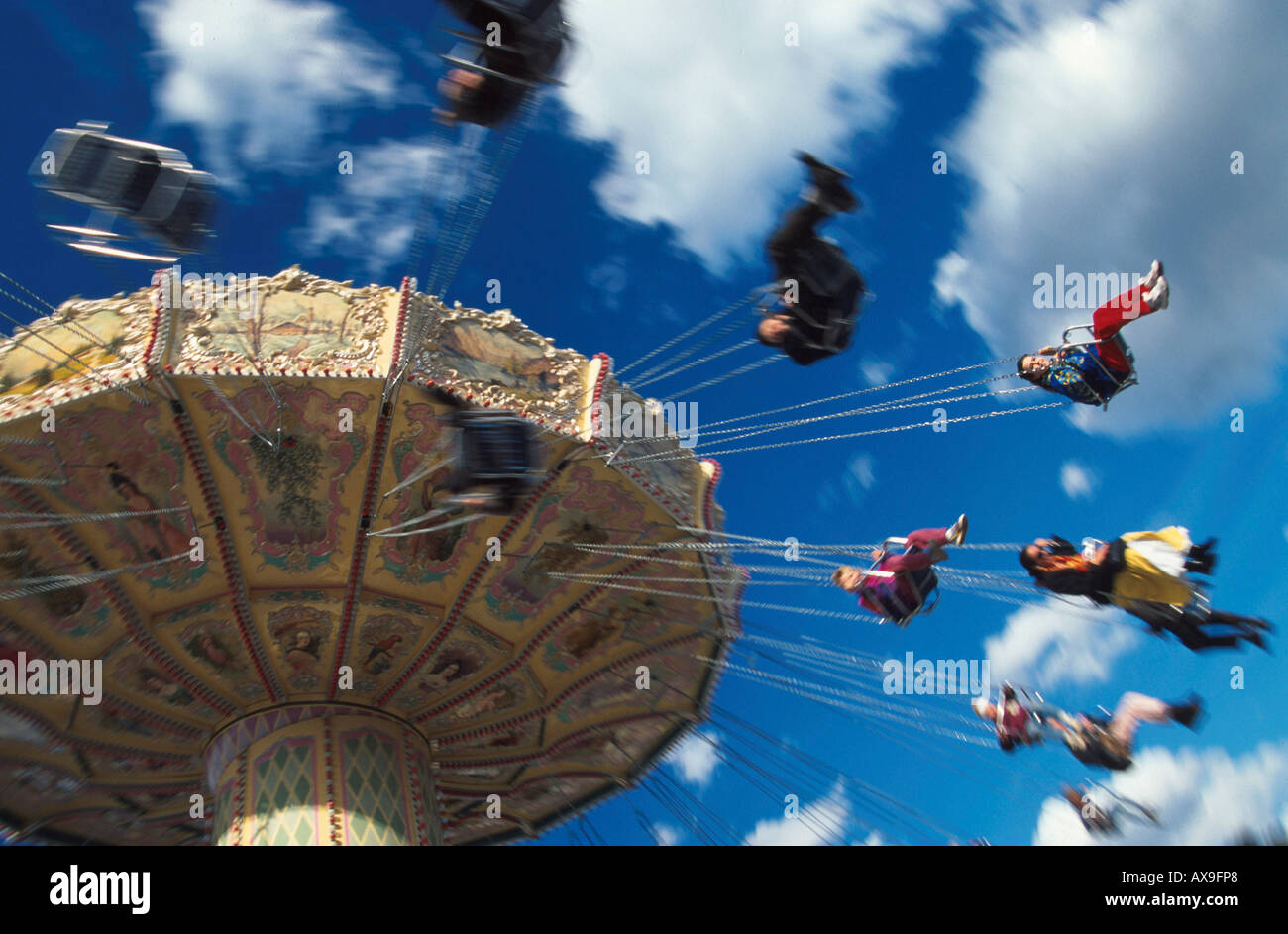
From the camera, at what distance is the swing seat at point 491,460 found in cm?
889

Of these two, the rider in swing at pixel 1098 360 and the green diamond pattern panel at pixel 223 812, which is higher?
the rider in swing at pixel 1098 360

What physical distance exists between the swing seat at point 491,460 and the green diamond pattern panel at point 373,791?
3.36 meters

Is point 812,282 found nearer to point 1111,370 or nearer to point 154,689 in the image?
point 1111,370

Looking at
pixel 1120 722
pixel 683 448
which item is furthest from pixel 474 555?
pixel 1120 722

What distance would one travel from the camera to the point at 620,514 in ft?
34.0

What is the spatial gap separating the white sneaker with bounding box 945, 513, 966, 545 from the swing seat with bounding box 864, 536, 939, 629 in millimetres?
598

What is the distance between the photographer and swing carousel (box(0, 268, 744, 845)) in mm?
9266

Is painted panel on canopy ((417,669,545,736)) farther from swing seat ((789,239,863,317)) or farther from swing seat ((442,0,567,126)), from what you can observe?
swing seat ((442,0,567,126))

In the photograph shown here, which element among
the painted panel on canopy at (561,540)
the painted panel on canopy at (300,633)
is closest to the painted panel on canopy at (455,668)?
the painted panel on canopy at (561,540)

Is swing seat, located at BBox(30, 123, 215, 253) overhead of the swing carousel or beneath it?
overhead

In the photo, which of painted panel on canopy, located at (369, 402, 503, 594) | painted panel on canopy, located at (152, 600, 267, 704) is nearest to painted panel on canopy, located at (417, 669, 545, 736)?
painted panel on canopy, located at (369, 402, 503, 594)

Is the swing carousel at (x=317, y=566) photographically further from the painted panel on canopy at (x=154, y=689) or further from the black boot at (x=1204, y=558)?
the black boot at (x=1204, y=558)

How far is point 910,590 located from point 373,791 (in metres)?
5.48

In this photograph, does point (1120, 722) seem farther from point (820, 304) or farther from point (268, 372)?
point (268, 372)
